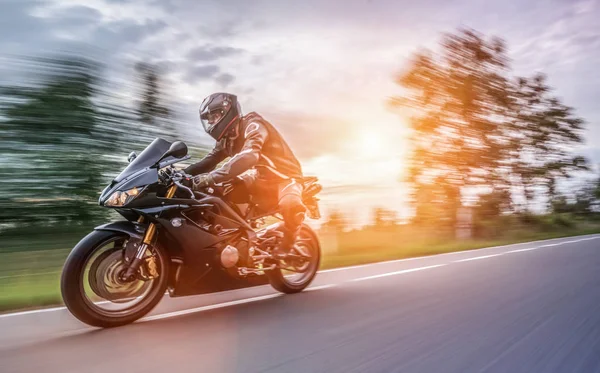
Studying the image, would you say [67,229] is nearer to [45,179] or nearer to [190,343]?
[45,179]

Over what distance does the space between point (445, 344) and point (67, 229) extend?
23.0ft

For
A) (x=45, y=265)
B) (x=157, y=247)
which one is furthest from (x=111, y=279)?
(x=45, y=265)

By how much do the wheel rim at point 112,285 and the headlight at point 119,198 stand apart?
0.26m

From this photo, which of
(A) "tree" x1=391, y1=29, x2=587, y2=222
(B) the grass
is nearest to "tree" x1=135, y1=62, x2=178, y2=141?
(B) the grass

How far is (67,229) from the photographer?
9.67 meters

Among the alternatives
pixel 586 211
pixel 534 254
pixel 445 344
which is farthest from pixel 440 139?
pixel 445 344

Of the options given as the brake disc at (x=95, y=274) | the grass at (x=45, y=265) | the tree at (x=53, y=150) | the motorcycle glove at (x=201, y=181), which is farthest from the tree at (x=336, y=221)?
the brake disc at (x=95, y=274)

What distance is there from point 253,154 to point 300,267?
1.55 meters

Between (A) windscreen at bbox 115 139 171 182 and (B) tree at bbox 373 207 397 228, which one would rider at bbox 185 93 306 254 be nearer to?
(A) windscreen at bbox 115 139 171 182

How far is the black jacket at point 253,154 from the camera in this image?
5562 mm

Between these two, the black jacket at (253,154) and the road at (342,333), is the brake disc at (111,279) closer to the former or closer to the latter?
the road at (342,333)

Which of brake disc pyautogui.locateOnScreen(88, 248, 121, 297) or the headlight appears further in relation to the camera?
the headlight

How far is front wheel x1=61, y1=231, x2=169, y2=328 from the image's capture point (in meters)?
4.49

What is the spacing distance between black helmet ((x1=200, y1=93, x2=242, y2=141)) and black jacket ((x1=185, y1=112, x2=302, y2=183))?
0.43 feet
